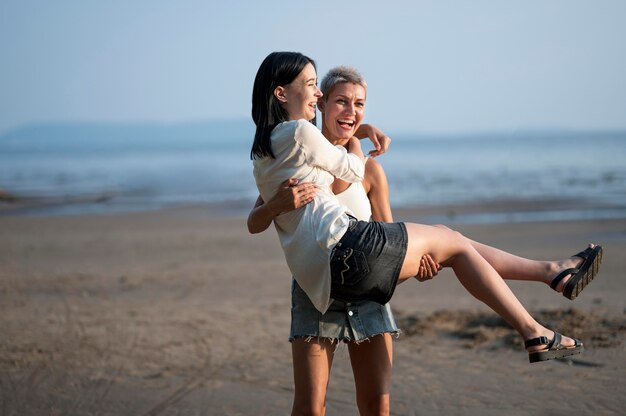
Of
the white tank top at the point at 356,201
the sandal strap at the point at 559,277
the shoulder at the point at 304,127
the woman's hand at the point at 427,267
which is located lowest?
the sandal strap at the point at 559,277

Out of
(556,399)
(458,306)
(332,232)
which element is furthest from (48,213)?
(332,232)

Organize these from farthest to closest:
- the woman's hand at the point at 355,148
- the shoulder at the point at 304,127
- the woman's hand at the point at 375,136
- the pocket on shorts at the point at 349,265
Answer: the woman's hand at the point at 375,136 < the woman's hand at the point at 355,148 < the shoulder at the point at 304,127 < the pocket on shorts at the point at 349,265

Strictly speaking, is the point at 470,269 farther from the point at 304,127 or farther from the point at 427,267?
the point at 304,127

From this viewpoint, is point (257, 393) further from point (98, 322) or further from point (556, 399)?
point (98, 322)

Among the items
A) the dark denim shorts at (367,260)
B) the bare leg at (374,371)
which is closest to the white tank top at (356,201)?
the dark denim shorts at (367,260)

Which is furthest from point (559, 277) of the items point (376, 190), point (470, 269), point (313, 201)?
point (313, 201)

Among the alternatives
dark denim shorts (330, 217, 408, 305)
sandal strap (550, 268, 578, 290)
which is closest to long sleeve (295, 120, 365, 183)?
dark denim shorts (330, 217, 408, 305)

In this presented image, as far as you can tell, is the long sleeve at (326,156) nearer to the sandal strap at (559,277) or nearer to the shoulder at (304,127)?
the shoulder at (304,127)

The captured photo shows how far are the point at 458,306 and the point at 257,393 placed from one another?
3379 millimetres

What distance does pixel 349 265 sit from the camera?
10.5 feet

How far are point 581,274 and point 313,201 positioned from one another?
129cm

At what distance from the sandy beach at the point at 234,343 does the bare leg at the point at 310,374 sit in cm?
231

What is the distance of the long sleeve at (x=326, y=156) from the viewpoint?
332 centimetres

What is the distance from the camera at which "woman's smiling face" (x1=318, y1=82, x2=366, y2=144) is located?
145 inches
